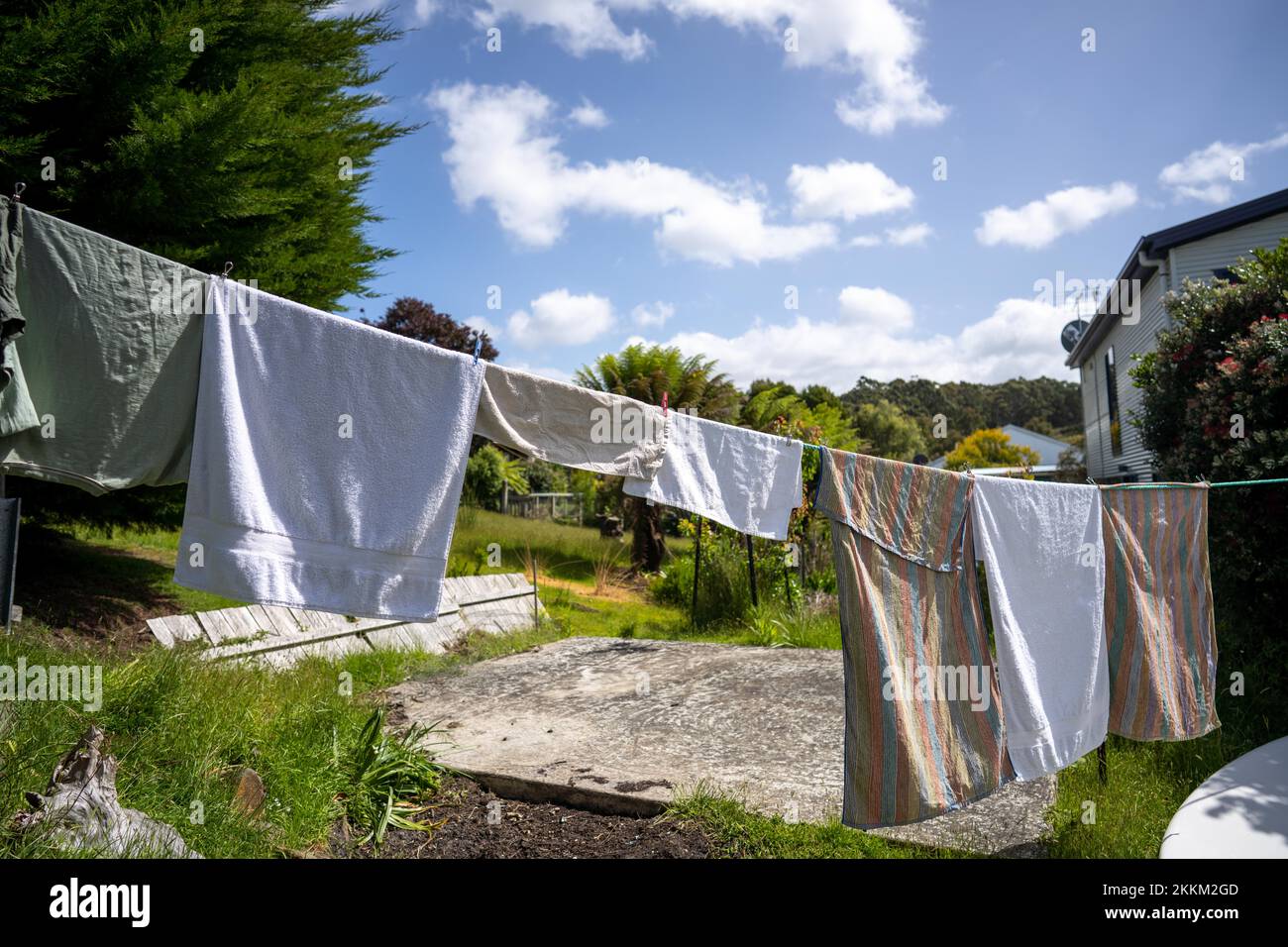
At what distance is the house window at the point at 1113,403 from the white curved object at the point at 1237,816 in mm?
17089

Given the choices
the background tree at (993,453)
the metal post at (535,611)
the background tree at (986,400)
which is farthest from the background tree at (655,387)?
the background tree at (986,400)

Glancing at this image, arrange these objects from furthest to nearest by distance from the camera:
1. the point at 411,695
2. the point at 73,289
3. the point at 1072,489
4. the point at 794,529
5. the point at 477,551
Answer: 1. the point at 477,551
2. the point at 794,529
3. the point at 411,695
4. the point at 1072,489
5. the point at 73,289

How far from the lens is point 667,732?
582 cm

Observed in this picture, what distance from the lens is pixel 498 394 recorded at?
2967mm

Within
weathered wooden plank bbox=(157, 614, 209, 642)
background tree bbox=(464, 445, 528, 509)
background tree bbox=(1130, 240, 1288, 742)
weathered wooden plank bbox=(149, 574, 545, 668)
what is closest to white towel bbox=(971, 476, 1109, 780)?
background tree bbox=(1130, 240, 1288, 742)

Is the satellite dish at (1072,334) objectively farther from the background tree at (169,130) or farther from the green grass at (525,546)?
the background tree at (169,130)

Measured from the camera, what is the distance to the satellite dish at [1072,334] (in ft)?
75.1

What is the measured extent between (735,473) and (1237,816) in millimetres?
2555

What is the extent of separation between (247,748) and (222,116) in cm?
367

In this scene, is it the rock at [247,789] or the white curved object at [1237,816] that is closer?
the white curved object at [1237,816]

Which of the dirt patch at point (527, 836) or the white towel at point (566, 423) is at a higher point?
the white towel at point (566, 423)

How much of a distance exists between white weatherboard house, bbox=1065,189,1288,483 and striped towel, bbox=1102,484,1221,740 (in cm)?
530
